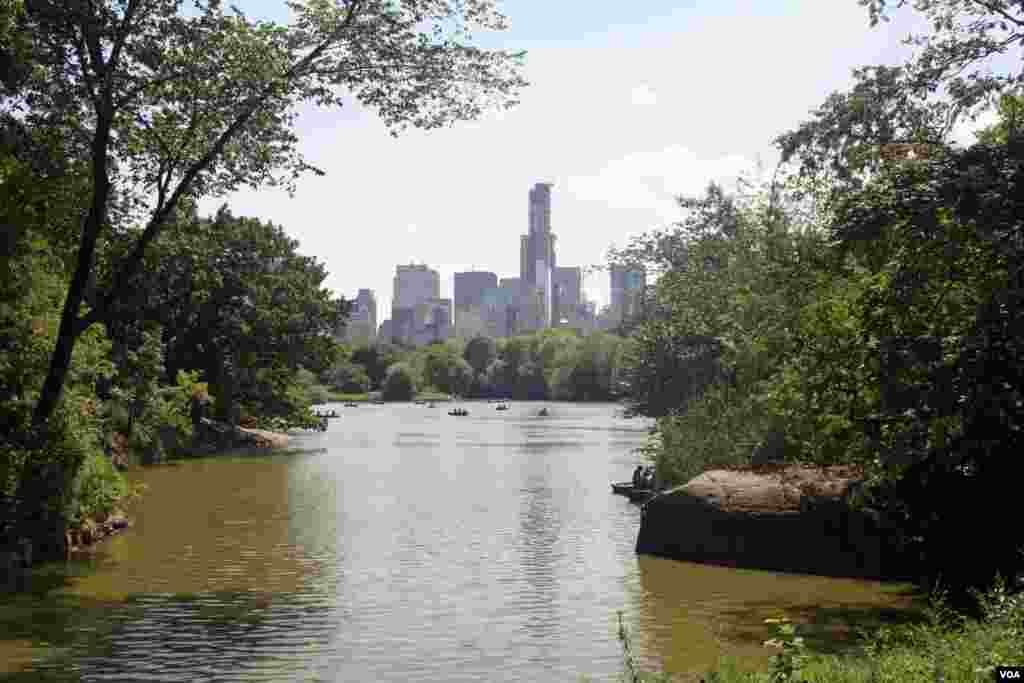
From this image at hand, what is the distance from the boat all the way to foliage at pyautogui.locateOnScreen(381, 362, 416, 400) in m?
139

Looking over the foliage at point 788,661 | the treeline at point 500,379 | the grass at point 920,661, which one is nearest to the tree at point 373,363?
the treeline at point 500,379

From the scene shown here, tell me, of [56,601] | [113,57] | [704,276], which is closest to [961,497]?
[56,601]

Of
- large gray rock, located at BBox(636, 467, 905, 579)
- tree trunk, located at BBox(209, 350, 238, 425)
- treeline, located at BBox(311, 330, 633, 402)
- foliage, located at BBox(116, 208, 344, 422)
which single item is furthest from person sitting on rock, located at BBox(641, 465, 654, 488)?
treeline, located at BBox(311, 330, 633, 402)

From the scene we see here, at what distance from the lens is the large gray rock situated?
21.2 metres

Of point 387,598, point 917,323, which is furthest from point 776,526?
point 387,598

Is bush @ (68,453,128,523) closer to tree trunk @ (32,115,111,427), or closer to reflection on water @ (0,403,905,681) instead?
reflection on water @ (0,403,905,681)

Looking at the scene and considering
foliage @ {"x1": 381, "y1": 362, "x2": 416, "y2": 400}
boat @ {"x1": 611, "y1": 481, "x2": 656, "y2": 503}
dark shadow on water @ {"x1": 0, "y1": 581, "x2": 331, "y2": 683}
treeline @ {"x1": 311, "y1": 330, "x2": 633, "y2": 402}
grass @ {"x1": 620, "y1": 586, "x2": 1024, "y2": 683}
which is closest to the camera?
grass @ {"x1": 620, "y1": 586, "x2": 1024, "y2": 683}

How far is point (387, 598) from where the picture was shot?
19.8 metres

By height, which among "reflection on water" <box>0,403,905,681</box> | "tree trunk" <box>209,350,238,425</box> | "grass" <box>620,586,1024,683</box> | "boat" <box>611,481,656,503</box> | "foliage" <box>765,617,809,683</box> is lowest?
"reflection on water" <box>0,403,905,681</box>

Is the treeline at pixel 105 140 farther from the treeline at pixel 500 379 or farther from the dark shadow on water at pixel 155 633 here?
the treeline at pixel 500 379

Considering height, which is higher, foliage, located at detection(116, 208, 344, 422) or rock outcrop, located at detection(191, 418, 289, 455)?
foliage, located at detection(116, 208, 344, 422)

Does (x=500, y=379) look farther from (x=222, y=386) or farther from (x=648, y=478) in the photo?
(x=648, y=478)

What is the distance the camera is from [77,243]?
80.6 ft

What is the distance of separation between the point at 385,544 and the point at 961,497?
12731 mm
